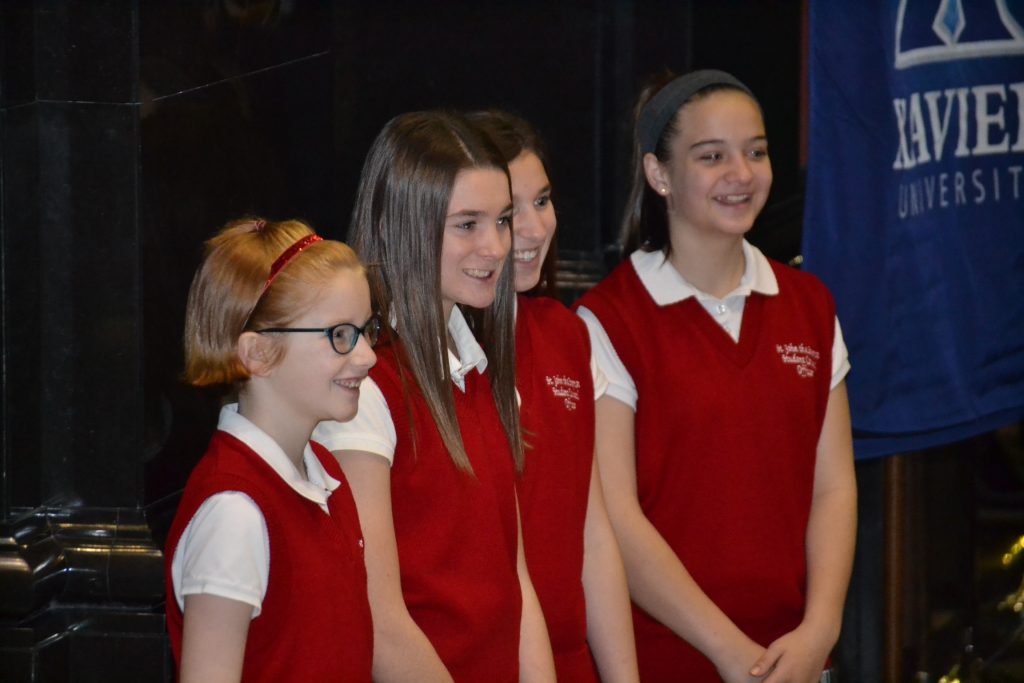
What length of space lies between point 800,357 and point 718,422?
0.81ft

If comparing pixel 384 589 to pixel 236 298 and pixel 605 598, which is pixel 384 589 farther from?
pixel 605 598

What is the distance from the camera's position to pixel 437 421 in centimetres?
248

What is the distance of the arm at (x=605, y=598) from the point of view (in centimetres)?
286

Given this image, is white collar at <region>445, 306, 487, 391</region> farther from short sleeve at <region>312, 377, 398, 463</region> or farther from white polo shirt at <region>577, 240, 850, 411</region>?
white polo shirt at <region>577, 240, 850, 411</region>

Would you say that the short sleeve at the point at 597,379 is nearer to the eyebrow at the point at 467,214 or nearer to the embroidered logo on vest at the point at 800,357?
the embroidered logo on vest at the point at 800,357

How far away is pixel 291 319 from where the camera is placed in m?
2.21

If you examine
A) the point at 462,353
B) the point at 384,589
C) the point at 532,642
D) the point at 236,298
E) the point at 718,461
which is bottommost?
the point at 532,642

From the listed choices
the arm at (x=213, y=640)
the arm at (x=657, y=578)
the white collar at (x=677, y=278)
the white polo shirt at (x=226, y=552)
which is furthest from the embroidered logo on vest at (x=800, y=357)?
the arm at (x=213, y=640)

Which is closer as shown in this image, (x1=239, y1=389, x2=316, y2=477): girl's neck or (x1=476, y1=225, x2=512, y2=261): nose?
(x1=239, y1=389, x2=316, y2=477): girl's neck

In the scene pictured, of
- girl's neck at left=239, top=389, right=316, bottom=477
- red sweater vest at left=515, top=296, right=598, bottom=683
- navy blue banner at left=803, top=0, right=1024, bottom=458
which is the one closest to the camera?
girl's neck at left=239, top=389, right=316, bottom=477

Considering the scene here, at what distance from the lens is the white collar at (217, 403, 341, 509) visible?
85.7 inches

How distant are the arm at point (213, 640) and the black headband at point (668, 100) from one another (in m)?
1.57

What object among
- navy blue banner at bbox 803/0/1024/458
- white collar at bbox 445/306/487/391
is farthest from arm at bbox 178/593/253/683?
navy blue banner at bbox 803/0/1024/458

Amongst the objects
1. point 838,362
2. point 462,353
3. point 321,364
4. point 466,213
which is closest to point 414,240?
point 466,213
